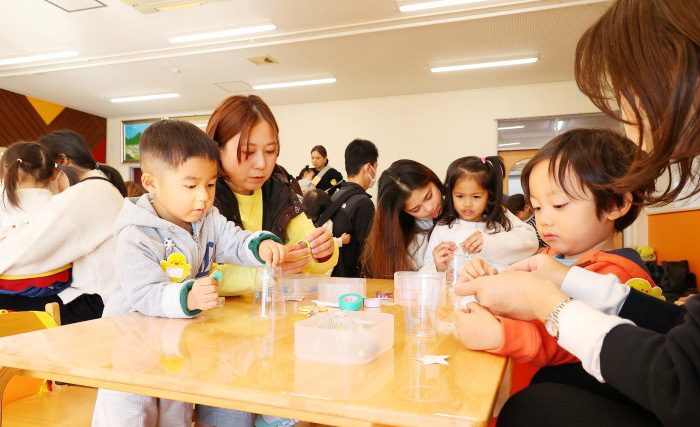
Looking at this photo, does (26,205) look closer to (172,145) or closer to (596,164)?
(172,145)

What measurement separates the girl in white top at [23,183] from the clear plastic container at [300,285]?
5.78 feet

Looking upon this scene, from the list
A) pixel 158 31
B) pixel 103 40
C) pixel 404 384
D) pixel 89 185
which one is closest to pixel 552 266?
pixel 404 384

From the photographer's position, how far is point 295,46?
599 cm

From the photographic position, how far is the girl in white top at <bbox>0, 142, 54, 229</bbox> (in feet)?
8.38

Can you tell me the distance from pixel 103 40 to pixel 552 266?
6352 millimetres

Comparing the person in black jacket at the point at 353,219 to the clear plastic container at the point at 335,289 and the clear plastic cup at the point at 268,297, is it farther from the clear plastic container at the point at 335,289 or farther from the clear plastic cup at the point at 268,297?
the clear plastic cup at the point at 268,297

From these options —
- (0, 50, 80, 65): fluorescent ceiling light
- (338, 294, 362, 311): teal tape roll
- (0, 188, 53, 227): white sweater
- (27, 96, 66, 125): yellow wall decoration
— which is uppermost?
(0, 50, 80, 65): fluorescent ceiling light

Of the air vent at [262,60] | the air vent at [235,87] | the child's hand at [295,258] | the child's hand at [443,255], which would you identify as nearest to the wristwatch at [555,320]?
the child's hand at [295,258]

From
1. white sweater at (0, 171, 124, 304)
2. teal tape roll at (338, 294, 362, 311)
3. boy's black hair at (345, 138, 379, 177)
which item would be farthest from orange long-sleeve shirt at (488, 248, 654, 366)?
boy's black hair at (345, 138, 379, 177)

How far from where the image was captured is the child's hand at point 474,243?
7.64ft

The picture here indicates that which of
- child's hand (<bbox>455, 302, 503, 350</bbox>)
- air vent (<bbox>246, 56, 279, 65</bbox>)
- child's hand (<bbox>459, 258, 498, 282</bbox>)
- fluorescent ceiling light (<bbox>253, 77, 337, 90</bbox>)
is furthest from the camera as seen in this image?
fluorescent ceiling light (<bbox>253, 77, 337, 90</bbox>)

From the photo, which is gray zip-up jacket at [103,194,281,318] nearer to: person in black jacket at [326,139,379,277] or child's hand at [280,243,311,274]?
child's hand at [280,243,311,274]

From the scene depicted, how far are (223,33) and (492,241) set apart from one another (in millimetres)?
4435

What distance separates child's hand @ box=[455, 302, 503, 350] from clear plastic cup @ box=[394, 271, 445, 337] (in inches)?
4.1
